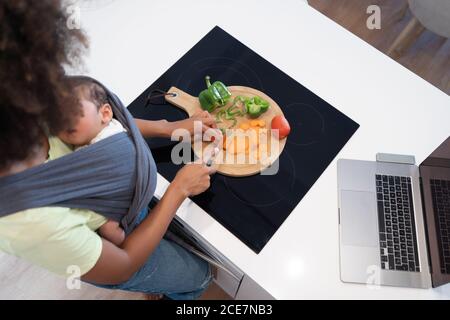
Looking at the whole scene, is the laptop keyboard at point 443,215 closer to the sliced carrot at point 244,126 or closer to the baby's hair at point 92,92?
the sliced carrot at point 244,126

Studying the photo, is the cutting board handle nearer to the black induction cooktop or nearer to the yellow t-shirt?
the black induction cooktop

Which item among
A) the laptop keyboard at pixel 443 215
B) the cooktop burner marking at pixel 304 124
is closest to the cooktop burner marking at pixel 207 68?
the cooktop burner marking at pixel 304 124

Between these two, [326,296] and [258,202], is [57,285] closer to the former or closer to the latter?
[258,202]

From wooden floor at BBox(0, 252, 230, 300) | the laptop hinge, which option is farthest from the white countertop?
wooden floor at BBox(0, 252, 230, 300)

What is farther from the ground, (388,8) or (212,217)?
(388,8)

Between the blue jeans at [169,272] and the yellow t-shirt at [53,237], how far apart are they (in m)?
0.21

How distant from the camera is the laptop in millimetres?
802

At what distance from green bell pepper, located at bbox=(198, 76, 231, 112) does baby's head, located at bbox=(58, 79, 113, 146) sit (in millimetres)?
264

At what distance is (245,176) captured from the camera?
0.90m

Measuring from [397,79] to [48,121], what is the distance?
0.90m

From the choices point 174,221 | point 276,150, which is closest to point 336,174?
point 276,150

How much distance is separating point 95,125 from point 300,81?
58 centimetres

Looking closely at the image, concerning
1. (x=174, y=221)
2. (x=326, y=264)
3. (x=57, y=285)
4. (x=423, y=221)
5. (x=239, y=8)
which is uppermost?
(x=239, y=8)

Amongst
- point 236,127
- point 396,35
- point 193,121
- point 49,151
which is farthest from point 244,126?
point 396,35
